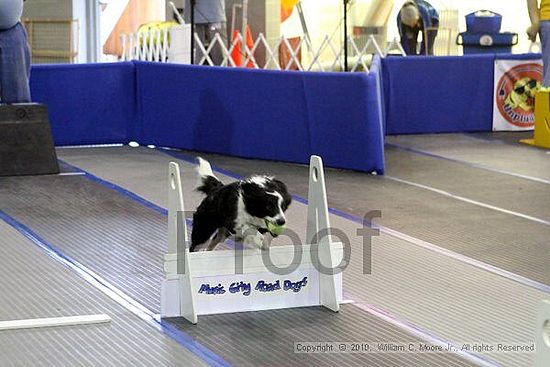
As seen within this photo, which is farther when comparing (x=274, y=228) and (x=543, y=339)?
(x=274, y=228)

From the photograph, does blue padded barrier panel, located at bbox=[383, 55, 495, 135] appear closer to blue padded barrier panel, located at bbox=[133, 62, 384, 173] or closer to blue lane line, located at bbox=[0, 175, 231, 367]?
blue padded barrier panel, located at bbox=[133, 62, 384, 173]

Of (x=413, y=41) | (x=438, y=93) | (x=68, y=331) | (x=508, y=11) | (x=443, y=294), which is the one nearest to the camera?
(x=68, y=331)

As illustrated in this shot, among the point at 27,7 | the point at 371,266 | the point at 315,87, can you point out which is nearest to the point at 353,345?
the point at 371,266

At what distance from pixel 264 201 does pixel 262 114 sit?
5291 mm

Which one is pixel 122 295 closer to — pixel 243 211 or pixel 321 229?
pixel 243 211

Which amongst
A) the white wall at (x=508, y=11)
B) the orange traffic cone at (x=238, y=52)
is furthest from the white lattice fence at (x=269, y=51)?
the white wall at (x=508, y=11)

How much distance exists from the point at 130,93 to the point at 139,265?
17.3 ft

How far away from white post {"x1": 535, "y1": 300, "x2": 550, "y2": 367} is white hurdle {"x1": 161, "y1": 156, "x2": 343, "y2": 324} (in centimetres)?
240

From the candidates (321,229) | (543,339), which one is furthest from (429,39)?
(543,339)

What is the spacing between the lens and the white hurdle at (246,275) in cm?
506

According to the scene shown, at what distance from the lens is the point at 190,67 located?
10727mm

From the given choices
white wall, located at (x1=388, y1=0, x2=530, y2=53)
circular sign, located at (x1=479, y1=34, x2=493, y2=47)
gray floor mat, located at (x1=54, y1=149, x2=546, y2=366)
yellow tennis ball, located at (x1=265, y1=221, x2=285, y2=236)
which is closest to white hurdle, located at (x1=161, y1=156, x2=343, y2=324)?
yellow tennis ball, located at (x1=265, y1=221, x2=285, y2=236)

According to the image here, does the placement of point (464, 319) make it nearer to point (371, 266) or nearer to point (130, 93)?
point (371, 266)

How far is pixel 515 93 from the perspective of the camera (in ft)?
40.7
